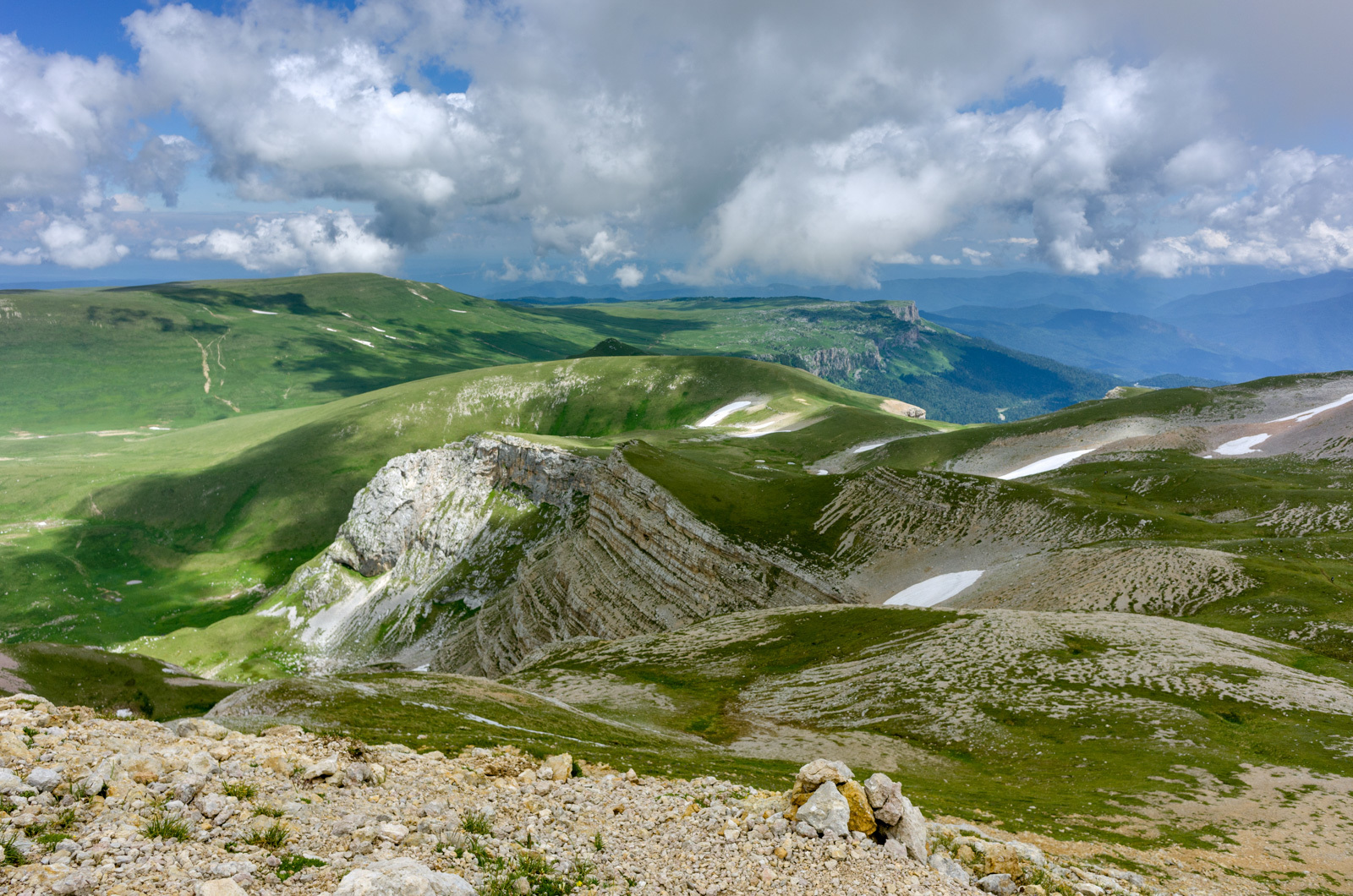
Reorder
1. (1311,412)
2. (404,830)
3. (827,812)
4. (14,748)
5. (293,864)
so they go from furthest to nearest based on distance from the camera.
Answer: (1311,412) → (827,812) → (404,830) → (14,748) → (293,864)

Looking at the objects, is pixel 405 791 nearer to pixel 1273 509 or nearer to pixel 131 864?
pixel 131 864

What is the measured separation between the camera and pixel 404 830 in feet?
39.8

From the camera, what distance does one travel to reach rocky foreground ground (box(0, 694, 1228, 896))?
9875mm

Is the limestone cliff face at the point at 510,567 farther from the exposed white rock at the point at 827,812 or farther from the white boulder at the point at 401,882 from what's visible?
the white boulder at the point at 401,882

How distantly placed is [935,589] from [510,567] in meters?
75.9

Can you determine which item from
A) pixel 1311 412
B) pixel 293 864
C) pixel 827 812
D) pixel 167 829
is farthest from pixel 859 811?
pixel 1311 412

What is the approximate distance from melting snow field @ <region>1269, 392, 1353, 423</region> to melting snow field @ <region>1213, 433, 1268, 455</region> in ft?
25.7

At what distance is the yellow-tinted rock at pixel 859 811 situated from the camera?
536 inches

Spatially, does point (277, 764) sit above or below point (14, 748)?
below

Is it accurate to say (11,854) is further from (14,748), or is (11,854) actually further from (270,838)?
(14,748)

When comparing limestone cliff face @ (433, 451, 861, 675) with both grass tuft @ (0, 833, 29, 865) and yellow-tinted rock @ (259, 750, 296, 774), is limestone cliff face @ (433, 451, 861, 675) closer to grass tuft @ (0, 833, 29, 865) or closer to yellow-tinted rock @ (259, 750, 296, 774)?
yellow-tinted rock @ (259, 750, 296, 774)

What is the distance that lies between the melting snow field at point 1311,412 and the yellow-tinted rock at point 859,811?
147 meters

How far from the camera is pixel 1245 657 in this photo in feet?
124

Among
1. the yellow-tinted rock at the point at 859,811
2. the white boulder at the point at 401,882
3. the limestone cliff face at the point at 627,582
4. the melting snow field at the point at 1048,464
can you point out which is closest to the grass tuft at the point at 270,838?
the white boulder at the point at 401,882
